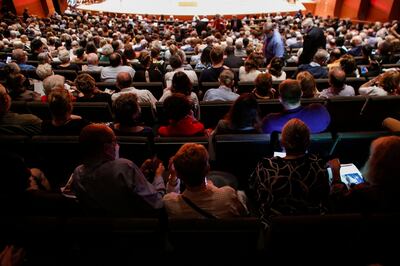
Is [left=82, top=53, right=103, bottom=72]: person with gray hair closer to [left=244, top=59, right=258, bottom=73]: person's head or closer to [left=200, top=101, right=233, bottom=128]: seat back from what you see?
[left=244, top=59, right=258, bottom=73]: person's head

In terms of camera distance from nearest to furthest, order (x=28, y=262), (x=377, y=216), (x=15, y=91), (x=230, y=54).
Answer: (x=377, y=216) → (x=28, y=262) → (x=15, y=91) → (x=230, y=54)

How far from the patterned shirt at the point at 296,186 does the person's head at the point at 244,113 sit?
84 centimetres

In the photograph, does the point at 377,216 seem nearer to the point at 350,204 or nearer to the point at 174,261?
the point at 350,204

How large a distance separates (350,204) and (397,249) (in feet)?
1.01

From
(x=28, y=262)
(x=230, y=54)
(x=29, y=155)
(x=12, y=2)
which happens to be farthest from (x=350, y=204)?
(x=12, y=2)

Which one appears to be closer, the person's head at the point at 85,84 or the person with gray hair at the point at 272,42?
the person's head at the point at 85,84

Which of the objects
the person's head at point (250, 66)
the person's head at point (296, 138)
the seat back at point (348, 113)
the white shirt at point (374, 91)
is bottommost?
the seat back at point (348, 113)

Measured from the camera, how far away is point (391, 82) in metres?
3.46

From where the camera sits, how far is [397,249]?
1.55 m

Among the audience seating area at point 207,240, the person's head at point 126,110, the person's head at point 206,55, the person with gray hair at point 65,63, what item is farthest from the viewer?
the person with gray hair at point 65,63

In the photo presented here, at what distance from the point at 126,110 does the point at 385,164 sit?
6.03 feet

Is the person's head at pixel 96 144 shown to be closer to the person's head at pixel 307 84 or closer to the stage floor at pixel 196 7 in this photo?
the person's head at pixel 307 84

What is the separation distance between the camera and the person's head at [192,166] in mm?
1737

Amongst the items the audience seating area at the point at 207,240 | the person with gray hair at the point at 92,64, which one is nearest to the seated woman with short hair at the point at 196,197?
the audience seating area at the point at 207,240
